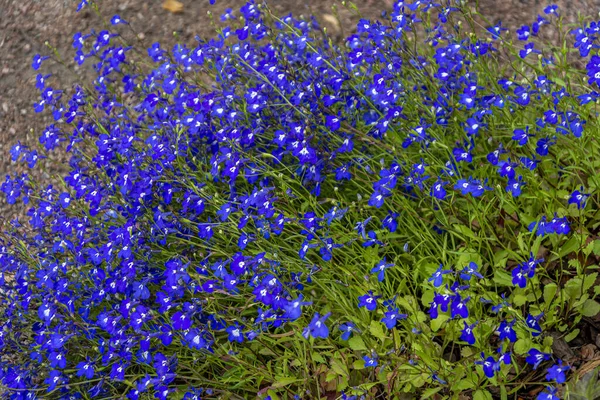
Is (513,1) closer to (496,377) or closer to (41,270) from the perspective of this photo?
(496,377)

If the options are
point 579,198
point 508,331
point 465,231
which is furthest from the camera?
point 465,231

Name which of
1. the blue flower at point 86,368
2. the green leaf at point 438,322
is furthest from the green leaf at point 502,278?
the blue flower at point 86,368

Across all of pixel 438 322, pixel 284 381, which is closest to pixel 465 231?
pixel 438 322

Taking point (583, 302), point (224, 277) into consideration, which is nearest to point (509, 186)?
point (583, 302)

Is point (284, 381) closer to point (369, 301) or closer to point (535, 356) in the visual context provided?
point (369, 301)

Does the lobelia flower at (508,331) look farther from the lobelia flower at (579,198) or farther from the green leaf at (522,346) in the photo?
the lobelia flower at (579,198)
